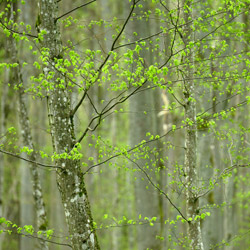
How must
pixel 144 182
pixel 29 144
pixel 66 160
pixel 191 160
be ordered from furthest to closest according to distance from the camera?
1. pixel 29 144
2. pixel 144 182
3. pixel 191 160
4. pixel 66 160

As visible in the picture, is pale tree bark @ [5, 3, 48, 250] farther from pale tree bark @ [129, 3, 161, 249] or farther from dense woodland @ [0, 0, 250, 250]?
pale tree bark @ [129, 3, 161, 249]

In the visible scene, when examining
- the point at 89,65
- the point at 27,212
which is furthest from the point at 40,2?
Result: the point at 27,212

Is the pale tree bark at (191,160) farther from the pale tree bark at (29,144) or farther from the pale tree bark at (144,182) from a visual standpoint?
the pale tree bark at (29,144)

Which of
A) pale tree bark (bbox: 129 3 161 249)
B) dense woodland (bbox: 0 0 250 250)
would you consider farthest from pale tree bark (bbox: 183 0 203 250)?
pale tree bark (bbox: 129 3 161 249)

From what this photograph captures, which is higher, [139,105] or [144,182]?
[139,105]

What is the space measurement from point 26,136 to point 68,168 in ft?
10.8

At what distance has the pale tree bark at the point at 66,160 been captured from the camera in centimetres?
517

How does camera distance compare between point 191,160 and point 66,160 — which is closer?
point 66,160

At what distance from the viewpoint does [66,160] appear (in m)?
5.16

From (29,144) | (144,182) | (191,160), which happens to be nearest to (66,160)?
(191,160)

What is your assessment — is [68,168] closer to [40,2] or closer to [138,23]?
[40,2]

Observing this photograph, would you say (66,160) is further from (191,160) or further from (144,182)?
(144,182)

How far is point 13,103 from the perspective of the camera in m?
15.1

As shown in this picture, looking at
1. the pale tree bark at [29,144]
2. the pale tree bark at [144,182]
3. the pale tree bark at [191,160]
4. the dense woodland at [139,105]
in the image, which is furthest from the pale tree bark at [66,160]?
the pale tree bark at [29,144]
